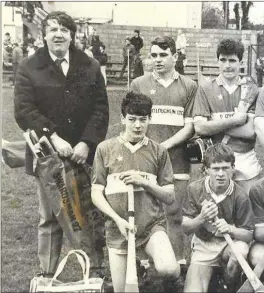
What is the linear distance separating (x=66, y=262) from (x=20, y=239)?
0.20 metres

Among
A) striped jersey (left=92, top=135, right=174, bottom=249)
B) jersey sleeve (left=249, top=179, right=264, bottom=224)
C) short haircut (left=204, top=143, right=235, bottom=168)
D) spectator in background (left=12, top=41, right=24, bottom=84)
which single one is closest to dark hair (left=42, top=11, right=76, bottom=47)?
spectator in background (left=12, top=41, right=24, bottom=84)

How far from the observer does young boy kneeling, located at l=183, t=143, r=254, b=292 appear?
1.93m

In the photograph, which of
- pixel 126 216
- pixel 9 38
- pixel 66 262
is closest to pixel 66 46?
pixel 9 38

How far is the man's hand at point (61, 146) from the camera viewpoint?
2.04 metres

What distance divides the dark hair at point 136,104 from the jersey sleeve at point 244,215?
1.49ft

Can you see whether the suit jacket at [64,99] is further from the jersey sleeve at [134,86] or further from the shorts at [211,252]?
the shorts at [211,252]

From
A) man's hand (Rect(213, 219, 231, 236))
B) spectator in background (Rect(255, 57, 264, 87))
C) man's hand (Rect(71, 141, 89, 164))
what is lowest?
man's hand (Rect(213, 219, 231, 236))

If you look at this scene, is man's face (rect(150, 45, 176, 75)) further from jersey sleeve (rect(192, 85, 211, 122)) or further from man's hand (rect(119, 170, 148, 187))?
man's hand (rect(119, 170, 148, 187))

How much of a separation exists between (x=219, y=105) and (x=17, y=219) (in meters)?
0.87

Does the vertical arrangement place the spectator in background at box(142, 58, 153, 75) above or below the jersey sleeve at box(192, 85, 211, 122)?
above

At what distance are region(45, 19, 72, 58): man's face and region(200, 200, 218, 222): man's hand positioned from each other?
2.51 ft

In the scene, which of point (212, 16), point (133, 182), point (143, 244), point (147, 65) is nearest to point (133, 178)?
point (133, 182)

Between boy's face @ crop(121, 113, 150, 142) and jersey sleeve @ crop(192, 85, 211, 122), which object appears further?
jersey sleeve @ crop(192, 85, 211, 122)

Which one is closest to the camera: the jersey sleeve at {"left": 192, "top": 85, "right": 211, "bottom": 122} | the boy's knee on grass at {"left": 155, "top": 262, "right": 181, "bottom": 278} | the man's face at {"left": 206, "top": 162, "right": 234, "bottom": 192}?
the boy's knee on grass at {"left": 155, "top": 262, "right": 181, "bottom": 278}
